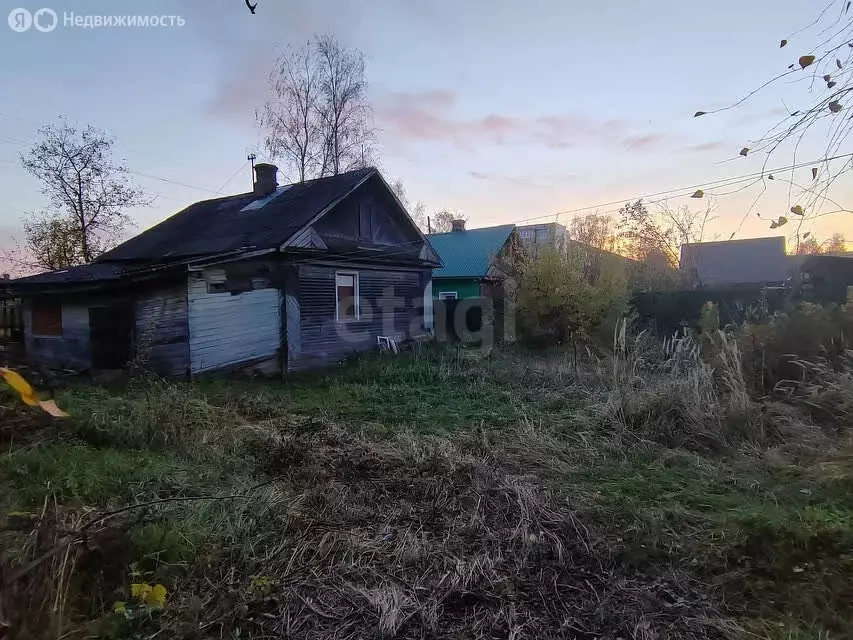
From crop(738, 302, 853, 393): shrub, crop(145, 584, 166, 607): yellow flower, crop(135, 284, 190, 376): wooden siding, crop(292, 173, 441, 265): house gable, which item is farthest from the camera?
crop(292, 173, 441, 265): house gable

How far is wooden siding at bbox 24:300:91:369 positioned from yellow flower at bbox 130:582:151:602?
9.33m

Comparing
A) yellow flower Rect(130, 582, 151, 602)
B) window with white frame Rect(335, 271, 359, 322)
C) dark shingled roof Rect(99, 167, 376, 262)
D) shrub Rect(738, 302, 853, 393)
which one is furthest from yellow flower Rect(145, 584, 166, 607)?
window with white frame Rect(335, 271, 359, 322)

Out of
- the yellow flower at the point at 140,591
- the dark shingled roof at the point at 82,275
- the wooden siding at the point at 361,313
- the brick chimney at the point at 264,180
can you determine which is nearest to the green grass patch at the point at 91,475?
the yellow flower at the point at 140,591

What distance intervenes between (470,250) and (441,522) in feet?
66.0

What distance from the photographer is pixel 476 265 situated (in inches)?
840

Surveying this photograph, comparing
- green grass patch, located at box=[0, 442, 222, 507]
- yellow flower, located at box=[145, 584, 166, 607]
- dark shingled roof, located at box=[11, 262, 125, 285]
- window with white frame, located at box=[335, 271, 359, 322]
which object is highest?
dark shingled roof, located at box=[11, 262, 125, 285]

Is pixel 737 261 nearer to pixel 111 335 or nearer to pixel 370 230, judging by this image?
pixel 370 230

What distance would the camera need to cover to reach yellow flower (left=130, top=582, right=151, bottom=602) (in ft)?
7.22

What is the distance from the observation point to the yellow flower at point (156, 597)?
219 centimetres

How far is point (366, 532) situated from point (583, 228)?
26.0m

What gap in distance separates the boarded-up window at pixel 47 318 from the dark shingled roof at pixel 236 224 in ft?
6.79

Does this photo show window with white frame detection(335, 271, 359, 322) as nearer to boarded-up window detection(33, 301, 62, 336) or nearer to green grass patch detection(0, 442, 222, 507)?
boarded-up window detection(33, 301, 62, 336)

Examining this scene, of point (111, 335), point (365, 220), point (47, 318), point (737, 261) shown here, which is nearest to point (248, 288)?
point (111, 335)

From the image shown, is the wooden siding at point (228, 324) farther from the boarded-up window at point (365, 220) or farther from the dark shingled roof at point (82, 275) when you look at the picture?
the boarded-up window at point (365, 220)
